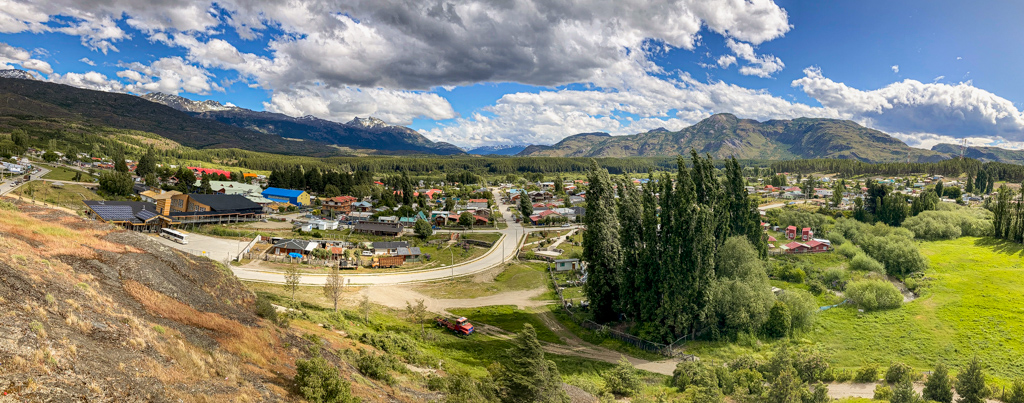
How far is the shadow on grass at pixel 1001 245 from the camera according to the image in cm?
5981

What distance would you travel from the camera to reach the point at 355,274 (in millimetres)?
54281

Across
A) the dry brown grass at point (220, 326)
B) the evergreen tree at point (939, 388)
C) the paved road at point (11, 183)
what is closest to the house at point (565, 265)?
the evergreen tree at point (939, 388)

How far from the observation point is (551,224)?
316ft

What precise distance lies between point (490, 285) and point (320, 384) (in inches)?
1570

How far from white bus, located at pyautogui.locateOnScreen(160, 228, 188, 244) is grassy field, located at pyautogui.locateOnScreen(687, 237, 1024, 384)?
63.6m

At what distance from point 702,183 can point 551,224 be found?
2206 inches

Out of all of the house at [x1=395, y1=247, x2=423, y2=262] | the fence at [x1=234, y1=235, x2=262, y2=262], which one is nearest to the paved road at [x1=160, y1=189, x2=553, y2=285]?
the fence at [x1=234, y1=235, x2=262, y2=262]

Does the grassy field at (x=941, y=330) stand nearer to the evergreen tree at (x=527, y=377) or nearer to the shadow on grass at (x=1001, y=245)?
the shadow on grass at (x=1001, y=245)

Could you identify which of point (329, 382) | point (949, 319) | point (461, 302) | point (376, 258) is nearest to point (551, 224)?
point (376, 258)

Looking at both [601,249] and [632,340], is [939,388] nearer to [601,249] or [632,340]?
[632,340]

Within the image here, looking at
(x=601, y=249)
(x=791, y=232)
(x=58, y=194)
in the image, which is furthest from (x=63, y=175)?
(x=791, y=232)

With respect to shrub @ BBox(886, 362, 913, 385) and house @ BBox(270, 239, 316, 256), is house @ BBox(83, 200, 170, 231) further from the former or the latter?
shrub @ BBox(886, 362, 913, 385)

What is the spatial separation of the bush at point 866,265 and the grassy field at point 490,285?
138 feet

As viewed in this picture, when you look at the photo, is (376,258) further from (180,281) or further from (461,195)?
(461,195)
